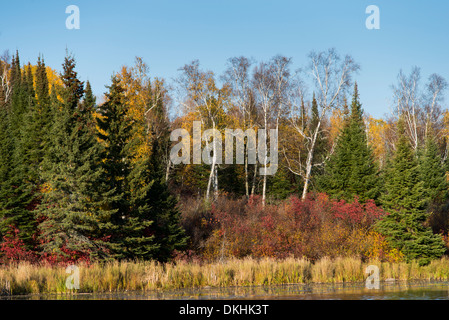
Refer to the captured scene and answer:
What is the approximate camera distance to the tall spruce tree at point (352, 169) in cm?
3784

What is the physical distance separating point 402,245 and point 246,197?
15.8 m

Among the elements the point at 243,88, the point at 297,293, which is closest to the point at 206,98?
the point at 243,88

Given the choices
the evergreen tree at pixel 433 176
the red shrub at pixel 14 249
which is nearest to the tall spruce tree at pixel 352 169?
the evergreen tree at pixel 433 176

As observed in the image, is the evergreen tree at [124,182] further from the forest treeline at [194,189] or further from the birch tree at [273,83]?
the birch tree at [273,83]

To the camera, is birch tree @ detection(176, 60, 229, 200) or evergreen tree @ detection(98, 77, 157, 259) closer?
evergreen tree @ detection(98, 77, 157, 259)

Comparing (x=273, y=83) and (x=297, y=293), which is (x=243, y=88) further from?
(x=297, y=293)

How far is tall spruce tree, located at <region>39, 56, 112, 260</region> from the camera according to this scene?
83.8 feet

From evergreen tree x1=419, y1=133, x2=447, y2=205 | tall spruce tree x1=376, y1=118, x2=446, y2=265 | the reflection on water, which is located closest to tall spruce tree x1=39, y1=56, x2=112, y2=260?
the reflection on water

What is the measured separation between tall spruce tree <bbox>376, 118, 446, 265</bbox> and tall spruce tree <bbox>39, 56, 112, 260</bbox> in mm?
17108

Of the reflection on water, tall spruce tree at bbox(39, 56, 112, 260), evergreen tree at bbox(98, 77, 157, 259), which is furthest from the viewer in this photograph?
evergreen tree at bbox(98, 77, 157, 259)

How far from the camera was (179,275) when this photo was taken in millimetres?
21922

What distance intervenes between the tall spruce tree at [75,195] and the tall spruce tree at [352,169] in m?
18.8

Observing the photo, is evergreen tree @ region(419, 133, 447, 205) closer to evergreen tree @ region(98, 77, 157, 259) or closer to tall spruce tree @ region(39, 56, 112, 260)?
evergreen tree @ region(98, 77, 157, 259)
